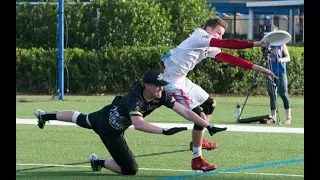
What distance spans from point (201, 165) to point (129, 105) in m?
1.35

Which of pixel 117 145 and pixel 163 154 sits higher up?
pixel 117 145

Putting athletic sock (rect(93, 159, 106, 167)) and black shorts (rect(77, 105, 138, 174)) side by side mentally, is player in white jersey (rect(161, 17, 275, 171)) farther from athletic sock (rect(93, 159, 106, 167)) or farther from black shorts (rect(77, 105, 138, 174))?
athletic sock (rect(93, 159, 106, 167))

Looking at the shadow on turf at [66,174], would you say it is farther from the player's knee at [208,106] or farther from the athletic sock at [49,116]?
the player's knee at [208,106]

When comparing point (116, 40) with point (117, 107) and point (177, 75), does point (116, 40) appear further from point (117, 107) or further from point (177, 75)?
point (117, 107)

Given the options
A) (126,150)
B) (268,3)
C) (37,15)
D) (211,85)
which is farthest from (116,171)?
(268,3)

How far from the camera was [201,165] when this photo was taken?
34.0 feet

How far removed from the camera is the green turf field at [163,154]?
10.1m

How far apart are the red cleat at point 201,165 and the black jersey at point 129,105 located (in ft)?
3.02

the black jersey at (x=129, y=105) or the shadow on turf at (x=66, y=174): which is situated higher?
the black jersey at (x=129, y=105)

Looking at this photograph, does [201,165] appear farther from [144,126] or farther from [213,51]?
[213,51]

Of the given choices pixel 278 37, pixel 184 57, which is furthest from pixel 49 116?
pixel 278 37

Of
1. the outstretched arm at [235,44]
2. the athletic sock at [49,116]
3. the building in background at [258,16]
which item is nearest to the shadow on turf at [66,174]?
the athletic sock at [49,116]
